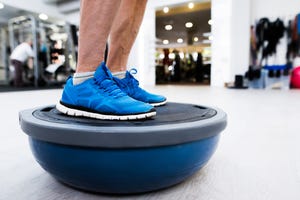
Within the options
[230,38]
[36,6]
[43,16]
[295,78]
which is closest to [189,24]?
[230,38]

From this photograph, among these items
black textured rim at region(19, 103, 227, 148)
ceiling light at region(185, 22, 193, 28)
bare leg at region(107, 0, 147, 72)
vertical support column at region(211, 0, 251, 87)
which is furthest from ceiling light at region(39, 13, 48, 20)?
black textured rim at region(19, 103, 227, 148)

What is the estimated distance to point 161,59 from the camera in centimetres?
1104

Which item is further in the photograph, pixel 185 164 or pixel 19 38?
pixel 19 38

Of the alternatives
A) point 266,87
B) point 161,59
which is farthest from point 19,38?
point 266,87

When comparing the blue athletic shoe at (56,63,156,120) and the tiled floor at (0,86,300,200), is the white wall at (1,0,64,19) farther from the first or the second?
the blue athletic shoe at (56,63,156,120)

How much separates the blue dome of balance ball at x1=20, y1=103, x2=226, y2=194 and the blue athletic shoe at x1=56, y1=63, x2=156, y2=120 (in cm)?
4

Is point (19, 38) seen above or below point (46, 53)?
above

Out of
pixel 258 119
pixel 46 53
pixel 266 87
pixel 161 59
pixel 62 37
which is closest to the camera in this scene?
pixel 258 119

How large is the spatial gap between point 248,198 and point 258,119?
1.22 m

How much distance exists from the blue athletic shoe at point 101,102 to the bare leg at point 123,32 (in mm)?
249

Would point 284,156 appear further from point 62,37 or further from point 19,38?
point 19,38

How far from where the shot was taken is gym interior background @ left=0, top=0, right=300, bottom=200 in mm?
699

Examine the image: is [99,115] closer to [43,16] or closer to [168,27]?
[43,16]

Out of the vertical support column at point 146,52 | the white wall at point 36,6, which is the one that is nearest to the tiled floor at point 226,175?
the vertical support column at point 146,52
